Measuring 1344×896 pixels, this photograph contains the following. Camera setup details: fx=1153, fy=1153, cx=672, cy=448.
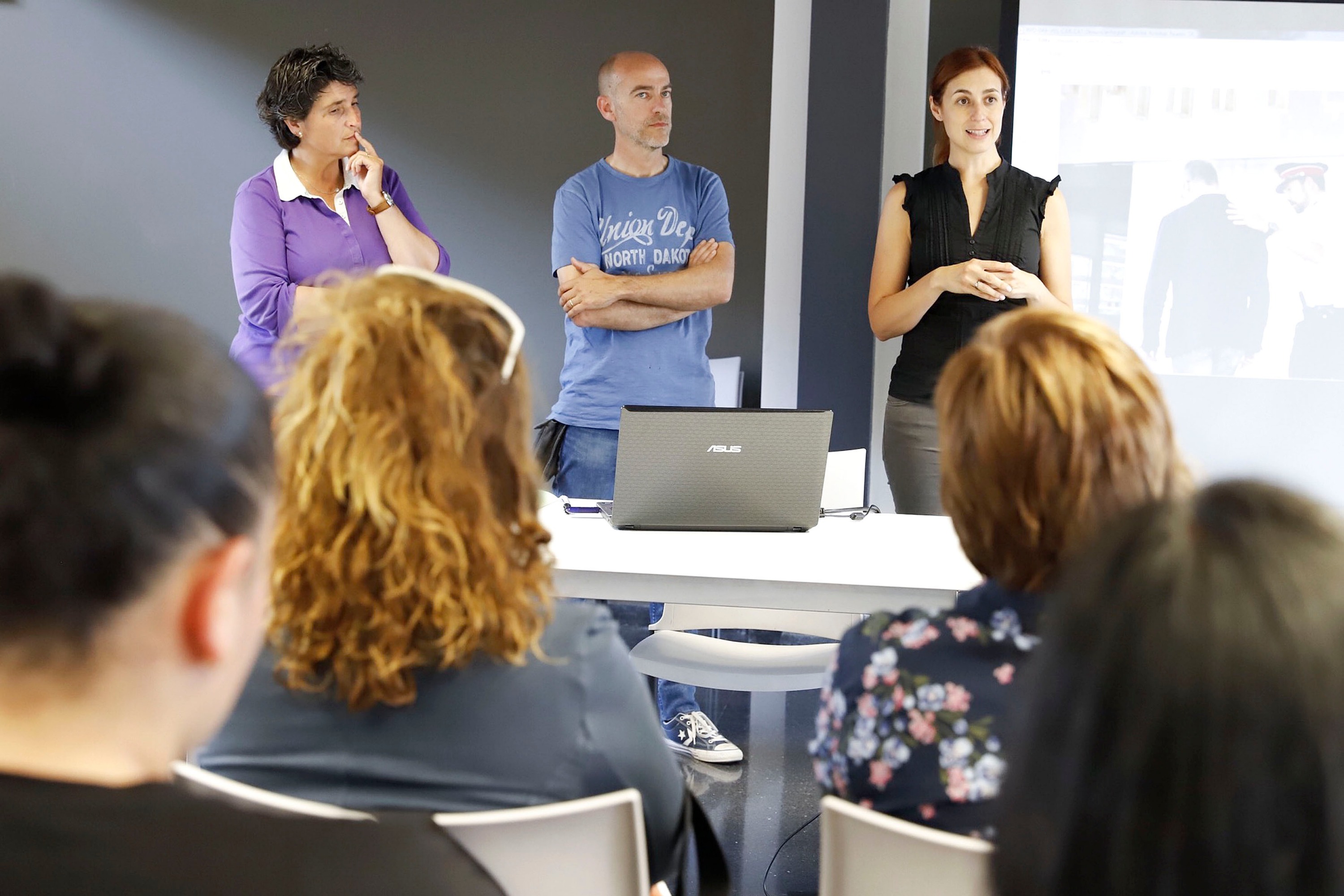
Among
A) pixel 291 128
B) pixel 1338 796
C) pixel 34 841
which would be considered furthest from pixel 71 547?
pixel 291 128

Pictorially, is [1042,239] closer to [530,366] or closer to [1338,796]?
[530,366]

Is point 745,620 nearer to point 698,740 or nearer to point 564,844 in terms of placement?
point 698,740

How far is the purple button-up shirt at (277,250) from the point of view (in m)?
3.06

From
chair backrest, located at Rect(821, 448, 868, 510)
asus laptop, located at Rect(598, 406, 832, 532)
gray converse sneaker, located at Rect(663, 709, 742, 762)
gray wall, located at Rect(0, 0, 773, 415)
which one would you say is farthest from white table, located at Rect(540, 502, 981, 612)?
gray wall, located at Rect(0, 0, 773, 415)

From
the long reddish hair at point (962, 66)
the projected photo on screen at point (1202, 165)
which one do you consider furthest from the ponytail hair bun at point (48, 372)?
the projected photo on screen at point (1202, 165)

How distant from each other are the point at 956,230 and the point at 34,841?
3.13 metres

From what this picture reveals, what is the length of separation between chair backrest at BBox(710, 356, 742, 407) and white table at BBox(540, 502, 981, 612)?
2.29m

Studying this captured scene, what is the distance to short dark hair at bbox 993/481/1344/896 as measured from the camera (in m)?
0.46

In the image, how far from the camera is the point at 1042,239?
3.39 meters

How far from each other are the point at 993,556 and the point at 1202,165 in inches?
139

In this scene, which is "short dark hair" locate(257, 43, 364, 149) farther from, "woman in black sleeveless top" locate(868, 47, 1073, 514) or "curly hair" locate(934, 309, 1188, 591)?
"curly hair" locate(934, 309, 1188, 591)

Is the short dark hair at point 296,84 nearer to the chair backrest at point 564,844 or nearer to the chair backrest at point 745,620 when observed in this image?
the chair backrest at point 745,620

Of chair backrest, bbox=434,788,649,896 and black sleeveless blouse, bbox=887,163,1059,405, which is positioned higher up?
black sleeveless blouse, bbox=887,163,1059,405

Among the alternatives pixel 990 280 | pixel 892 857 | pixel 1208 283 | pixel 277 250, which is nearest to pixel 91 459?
pixel 892 857
